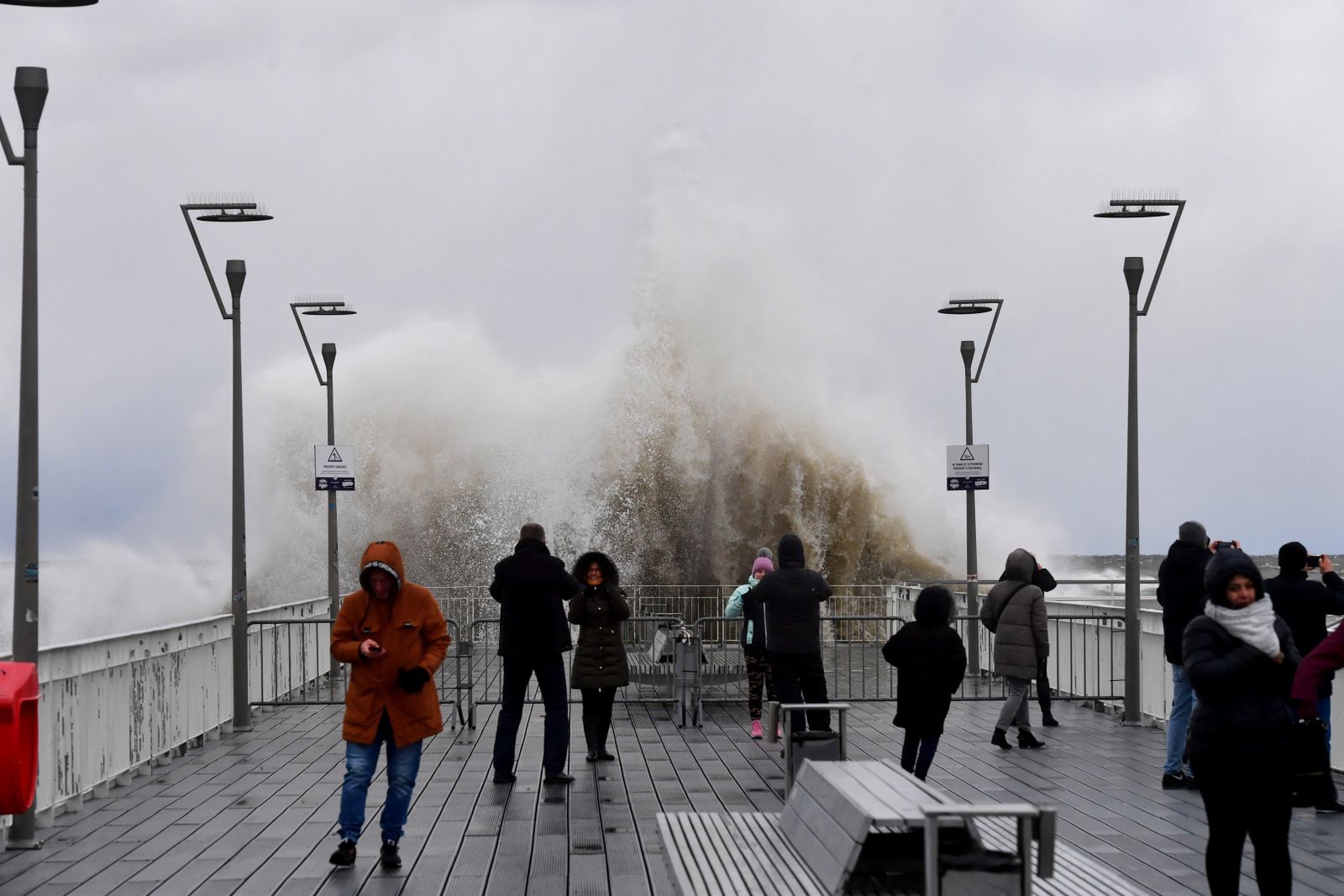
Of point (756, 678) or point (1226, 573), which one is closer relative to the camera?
point (1226, 573)

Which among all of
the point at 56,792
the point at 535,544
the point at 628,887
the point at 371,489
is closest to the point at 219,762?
the point at 56,792

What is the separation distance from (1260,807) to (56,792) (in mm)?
8055

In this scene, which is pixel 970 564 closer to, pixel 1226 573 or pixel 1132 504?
pixel 1132 504

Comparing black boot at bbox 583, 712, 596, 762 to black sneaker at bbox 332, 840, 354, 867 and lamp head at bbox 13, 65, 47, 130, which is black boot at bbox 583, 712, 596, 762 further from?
lamp head at bbox 13, 65, 47, 130

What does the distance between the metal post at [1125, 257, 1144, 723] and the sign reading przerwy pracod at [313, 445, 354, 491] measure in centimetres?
1263

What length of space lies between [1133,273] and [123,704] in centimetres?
1117

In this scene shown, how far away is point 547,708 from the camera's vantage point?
11.9 metres

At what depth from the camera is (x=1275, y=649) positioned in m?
6.63

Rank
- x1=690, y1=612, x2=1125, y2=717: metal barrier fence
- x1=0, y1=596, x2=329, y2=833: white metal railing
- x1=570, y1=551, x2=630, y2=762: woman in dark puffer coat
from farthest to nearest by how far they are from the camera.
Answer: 1. x1=690, y1=612, x2=1125, y2=717: metal barrier fence
2. x1=570, y1=551, x2=630, y2=762: woman in dark puffer coat
3. x1=0, y1=596, x2=329, y2=833: white metal railing

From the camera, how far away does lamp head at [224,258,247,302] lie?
56.1 feet

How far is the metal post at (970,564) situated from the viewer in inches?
859

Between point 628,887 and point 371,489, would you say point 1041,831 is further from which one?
point 371,489

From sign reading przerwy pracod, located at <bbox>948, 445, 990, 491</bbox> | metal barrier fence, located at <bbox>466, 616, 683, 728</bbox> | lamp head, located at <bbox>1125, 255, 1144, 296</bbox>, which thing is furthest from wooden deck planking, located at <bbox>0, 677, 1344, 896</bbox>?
sign reading przerwy pracod, located at <bbox>948, 445, 990, 491</bbox>

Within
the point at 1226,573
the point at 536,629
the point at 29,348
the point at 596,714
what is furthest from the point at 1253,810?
the point at 29,348
